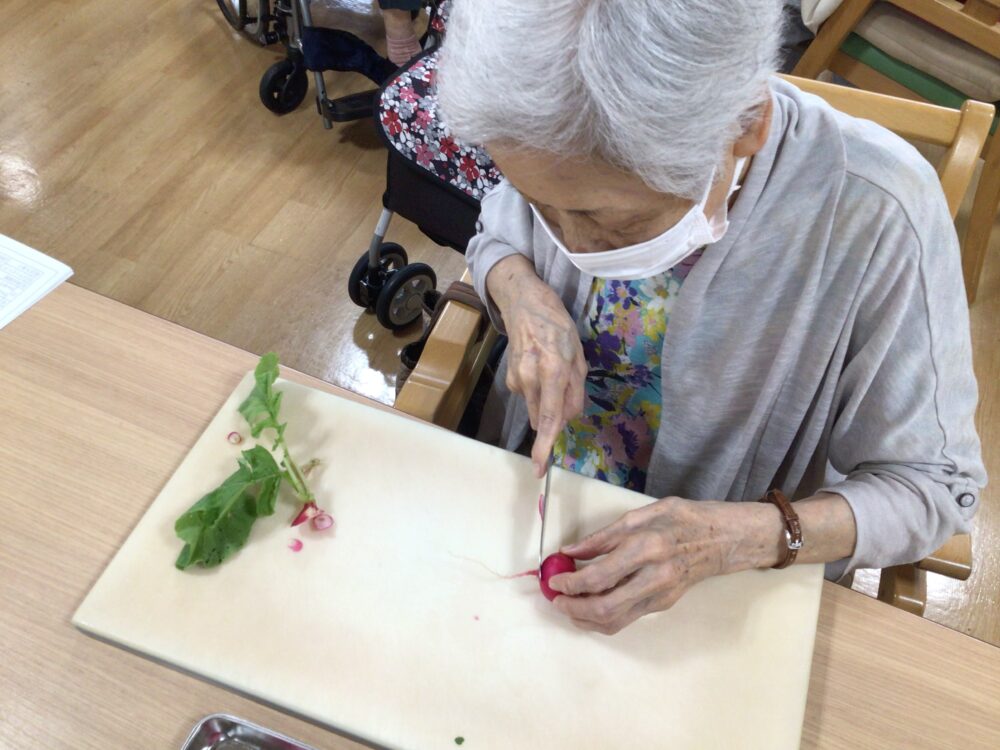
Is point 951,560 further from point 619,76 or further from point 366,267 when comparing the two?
point 366,267

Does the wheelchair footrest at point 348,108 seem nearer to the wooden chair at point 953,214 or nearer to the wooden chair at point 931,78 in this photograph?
the wooden chair at point 931,78

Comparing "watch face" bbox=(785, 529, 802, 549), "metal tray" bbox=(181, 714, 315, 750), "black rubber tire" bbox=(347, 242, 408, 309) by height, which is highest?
"watch face" bbox=(785, 529, 802, 549)

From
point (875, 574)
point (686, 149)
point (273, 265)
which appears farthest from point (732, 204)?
point (273, 265)

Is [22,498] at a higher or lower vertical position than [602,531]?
lower

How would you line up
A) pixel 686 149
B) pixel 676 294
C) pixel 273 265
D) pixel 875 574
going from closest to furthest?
1. pixel 686 149
2. pixel 676 294
3. pixel 875 574
4. pixel 273 265

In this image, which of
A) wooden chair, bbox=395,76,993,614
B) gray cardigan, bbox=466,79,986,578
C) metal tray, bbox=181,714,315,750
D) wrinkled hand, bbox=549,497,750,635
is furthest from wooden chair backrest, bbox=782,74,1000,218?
metal tray, bbox=181,714,315,750

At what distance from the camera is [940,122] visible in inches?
36.4

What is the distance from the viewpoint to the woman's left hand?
0.68 m

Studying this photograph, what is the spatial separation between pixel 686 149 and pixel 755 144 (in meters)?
A: 0.13

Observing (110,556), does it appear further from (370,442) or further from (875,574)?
(875,574)

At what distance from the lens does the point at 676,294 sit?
895 millimetres

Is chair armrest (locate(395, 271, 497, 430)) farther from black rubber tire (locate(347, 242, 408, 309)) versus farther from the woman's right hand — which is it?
black rubber tire (locate(347, 242, 408, 309))

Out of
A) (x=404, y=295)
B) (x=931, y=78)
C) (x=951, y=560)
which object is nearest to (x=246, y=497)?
(x=951, y=560)

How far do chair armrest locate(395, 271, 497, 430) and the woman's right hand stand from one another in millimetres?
64
